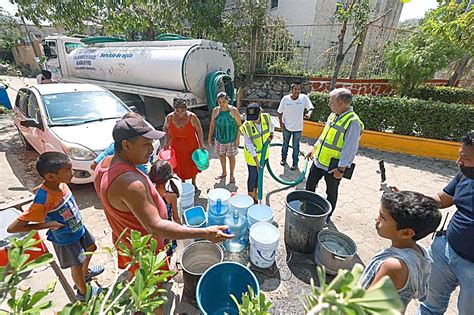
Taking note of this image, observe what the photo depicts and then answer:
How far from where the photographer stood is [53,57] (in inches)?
372

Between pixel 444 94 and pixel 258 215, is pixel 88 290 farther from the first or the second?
pixel 444 94

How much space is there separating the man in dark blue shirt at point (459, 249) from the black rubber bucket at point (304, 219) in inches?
42.2

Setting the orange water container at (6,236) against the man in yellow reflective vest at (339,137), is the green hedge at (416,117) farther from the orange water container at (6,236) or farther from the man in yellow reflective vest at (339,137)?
the orange water container at (6,236)

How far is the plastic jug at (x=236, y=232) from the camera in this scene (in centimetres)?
297

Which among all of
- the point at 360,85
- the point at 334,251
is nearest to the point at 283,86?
the point at 360,85

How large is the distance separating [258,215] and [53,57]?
36.4 ft

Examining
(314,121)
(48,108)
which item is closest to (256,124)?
(48,108)

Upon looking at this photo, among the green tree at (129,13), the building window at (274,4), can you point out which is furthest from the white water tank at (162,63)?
the building window at (274,4)

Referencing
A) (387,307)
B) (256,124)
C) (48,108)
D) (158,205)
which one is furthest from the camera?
(48,108)

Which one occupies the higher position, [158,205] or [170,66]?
[170,66]

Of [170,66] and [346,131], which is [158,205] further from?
[170,66]

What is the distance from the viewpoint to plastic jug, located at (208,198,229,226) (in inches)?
114

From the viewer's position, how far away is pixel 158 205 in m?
1.68

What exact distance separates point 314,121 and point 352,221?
437cm
